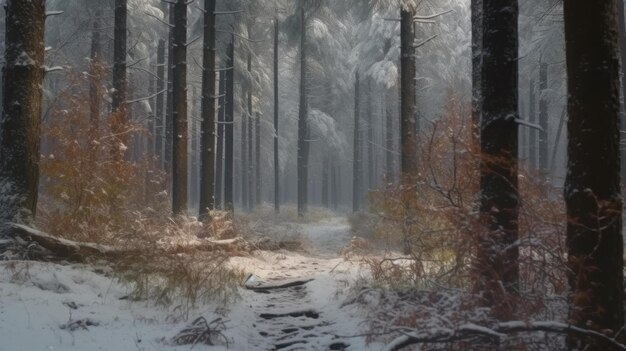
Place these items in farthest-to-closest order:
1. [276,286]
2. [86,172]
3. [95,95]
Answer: [95,95] < [86,172] < [276,286]

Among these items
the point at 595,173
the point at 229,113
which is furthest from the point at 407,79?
the point at 229,113

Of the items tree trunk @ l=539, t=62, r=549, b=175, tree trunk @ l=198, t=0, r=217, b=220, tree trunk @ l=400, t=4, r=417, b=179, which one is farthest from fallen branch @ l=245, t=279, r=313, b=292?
tree trunk @ l=539, t=62, r=549, b=175

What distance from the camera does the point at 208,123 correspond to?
12.7 meters

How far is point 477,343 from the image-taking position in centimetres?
369

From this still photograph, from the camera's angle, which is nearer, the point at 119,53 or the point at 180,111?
the point at 180,111

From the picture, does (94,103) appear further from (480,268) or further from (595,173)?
(595,173)

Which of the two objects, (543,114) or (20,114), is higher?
(543,114)

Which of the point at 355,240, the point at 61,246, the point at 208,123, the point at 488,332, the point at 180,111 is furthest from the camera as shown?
the point at 208,123

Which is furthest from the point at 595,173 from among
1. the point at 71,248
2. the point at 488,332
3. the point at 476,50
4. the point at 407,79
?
the point at 407,79

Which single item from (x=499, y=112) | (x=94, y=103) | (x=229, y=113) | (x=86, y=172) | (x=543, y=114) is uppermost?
(x=543, y=114)

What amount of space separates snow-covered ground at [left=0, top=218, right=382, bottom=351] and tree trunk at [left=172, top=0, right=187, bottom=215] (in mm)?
5006

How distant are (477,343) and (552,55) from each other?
20.8 metres

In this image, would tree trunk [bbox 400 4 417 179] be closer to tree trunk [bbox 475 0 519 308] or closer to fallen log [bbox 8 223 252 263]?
fallen log [bbox 8 223 252 263]

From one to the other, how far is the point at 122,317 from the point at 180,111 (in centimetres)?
735
